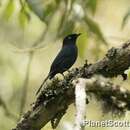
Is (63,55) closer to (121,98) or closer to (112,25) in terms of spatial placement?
(121,98)

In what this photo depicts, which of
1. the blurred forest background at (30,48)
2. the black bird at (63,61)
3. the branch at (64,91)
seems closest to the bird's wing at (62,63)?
the black bird at (63,61)

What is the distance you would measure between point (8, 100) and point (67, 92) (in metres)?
4.33

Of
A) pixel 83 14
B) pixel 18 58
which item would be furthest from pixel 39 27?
pixel 83 14

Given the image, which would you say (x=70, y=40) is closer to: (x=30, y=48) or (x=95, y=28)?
(x=95, y=28)

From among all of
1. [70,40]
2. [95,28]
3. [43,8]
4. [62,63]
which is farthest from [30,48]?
[62,63]

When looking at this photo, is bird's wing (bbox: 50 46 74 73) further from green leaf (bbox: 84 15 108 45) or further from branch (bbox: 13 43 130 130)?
green leaf (bbox: 84 15 108 45)

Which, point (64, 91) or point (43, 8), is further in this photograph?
point (43, 8)

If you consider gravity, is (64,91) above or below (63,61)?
below

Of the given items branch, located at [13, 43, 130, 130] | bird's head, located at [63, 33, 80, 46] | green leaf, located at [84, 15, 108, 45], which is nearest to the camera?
branch, located at [13, 43, 130, 130]

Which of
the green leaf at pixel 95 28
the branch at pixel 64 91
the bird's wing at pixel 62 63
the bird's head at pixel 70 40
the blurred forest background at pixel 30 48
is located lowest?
the branch at pixel 64 91

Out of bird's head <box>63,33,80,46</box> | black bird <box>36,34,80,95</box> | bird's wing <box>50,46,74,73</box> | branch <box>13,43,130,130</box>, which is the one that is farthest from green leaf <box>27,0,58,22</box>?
branch <box>13,43,130,130</box>

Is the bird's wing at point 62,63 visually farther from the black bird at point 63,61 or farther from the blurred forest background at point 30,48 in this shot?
the blurred forest background at point 30,48

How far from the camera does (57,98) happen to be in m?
3.20

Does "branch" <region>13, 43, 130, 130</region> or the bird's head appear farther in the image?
the bird's head
